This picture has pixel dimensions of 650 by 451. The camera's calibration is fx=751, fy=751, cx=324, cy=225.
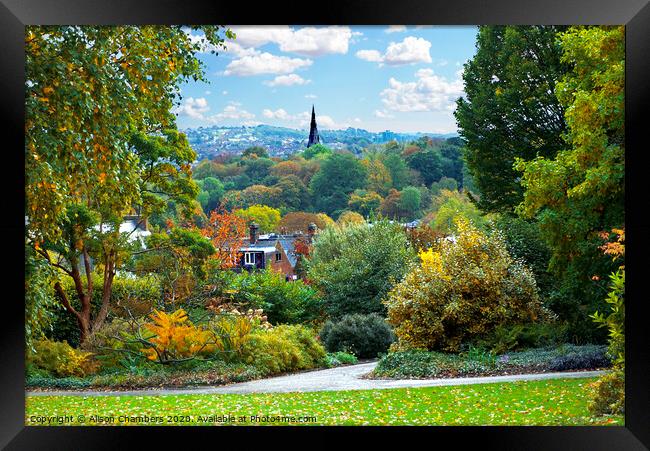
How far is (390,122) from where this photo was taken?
31.0 feet

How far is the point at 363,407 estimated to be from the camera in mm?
7434

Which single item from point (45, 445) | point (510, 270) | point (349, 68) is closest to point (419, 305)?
point (510, 270)

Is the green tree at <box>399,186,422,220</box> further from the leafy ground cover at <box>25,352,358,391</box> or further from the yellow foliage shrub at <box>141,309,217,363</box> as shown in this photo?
the yellow foliage shrub at <box>141,309,217,363</box>

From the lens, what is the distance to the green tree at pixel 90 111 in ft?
22.0

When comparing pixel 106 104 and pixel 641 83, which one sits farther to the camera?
pixel 106 104

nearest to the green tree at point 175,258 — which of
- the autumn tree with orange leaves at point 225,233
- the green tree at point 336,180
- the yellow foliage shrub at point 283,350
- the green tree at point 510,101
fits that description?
the autumn tree with orange leaves at point 225,233

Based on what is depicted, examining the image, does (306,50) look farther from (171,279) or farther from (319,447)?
(319,447)

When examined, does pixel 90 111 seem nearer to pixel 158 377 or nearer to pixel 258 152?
pixel 258 152

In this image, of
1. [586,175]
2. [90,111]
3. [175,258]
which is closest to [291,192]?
[175,258]

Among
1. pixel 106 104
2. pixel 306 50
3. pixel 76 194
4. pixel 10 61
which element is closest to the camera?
pixel 10 61

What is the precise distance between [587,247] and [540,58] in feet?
12.4
